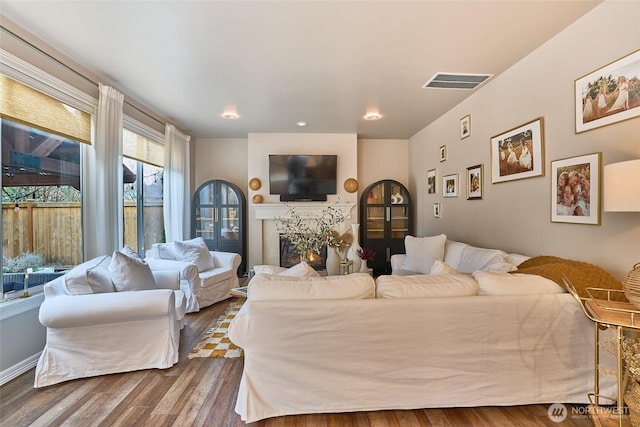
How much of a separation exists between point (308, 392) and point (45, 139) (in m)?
2.96

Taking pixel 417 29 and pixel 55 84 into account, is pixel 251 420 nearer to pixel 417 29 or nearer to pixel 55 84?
pixel 417 29

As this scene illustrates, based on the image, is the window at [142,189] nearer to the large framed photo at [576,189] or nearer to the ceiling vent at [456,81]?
the ceiling vent at [456,81]

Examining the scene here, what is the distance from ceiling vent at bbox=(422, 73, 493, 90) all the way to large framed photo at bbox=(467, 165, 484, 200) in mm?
912

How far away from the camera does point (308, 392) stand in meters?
1.67

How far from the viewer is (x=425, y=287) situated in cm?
177

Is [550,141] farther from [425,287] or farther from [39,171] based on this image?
[39,171]

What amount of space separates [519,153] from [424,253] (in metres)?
1.47

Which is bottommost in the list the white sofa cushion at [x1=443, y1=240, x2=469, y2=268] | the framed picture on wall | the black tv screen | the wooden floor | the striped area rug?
the wooden floor

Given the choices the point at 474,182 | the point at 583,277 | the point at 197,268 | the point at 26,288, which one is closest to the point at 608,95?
the point at 583,277

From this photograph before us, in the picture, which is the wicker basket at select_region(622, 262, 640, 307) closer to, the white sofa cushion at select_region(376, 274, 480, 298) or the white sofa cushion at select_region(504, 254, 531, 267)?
the white sofa cushion at select_region(376, 274, 480, 298)

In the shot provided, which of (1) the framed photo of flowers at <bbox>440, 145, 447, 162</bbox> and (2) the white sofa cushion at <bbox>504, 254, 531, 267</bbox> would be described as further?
(1) the framed photo of flowers at <bbox>440, 145, 447, 162</bbox>

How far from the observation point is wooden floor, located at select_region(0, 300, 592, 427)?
1.68 metres

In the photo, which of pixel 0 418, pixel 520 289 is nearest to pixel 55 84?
pixel 0 418

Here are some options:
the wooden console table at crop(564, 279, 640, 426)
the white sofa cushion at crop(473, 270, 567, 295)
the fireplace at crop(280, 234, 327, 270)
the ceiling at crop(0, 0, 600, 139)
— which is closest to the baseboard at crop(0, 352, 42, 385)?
the ceiling at crop(0, 0, 600, 139)
